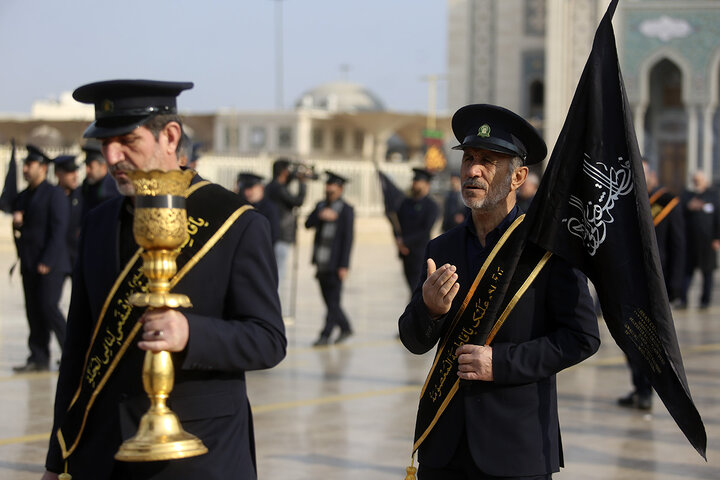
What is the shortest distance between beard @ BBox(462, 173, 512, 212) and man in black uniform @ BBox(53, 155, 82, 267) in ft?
25.6

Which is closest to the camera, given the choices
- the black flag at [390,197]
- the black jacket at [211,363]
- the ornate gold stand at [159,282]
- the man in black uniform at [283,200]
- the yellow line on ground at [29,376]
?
the ornate gold stand at [159,282]

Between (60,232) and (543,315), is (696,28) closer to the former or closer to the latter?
(60,232)

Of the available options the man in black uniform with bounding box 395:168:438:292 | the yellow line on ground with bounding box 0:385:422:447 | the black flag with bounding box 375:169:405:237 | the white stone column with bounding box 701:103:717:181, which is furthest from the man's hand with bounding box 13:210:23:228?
the white stone column with bounding box 701:103:717:181

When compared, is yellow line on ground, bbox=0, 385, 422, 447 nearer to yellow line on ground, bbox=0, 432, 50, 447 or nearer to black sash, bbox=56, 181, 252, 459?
yellow line on ground, bbox=0, 432, 50, 447

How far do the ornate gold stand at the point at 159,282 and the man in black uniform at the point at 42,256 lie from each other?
7747 mm

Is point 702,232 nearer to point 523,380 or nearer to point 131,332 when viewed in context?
point 523,380

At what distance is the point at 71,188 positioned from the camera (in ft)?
38.0

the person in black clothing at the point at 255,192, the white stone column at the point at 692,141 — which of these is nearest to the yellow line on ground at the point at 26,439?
the person in black clothing at the point at 255,192

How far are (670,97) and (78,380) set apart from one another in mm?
40684

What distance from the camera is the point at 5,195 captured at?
11.8 metres

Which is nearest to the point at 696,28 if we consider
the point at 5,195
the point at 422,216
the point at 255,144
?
the point at 255,144

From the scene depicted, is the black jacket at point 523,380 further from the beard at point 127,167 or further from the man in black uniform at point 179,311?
the beard at point 127,167

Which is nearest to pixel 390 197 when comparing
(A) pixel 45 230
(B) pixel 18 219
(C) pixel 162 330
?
(B) pixel 18 219

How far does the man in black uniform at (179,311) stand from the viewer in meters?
2.97
